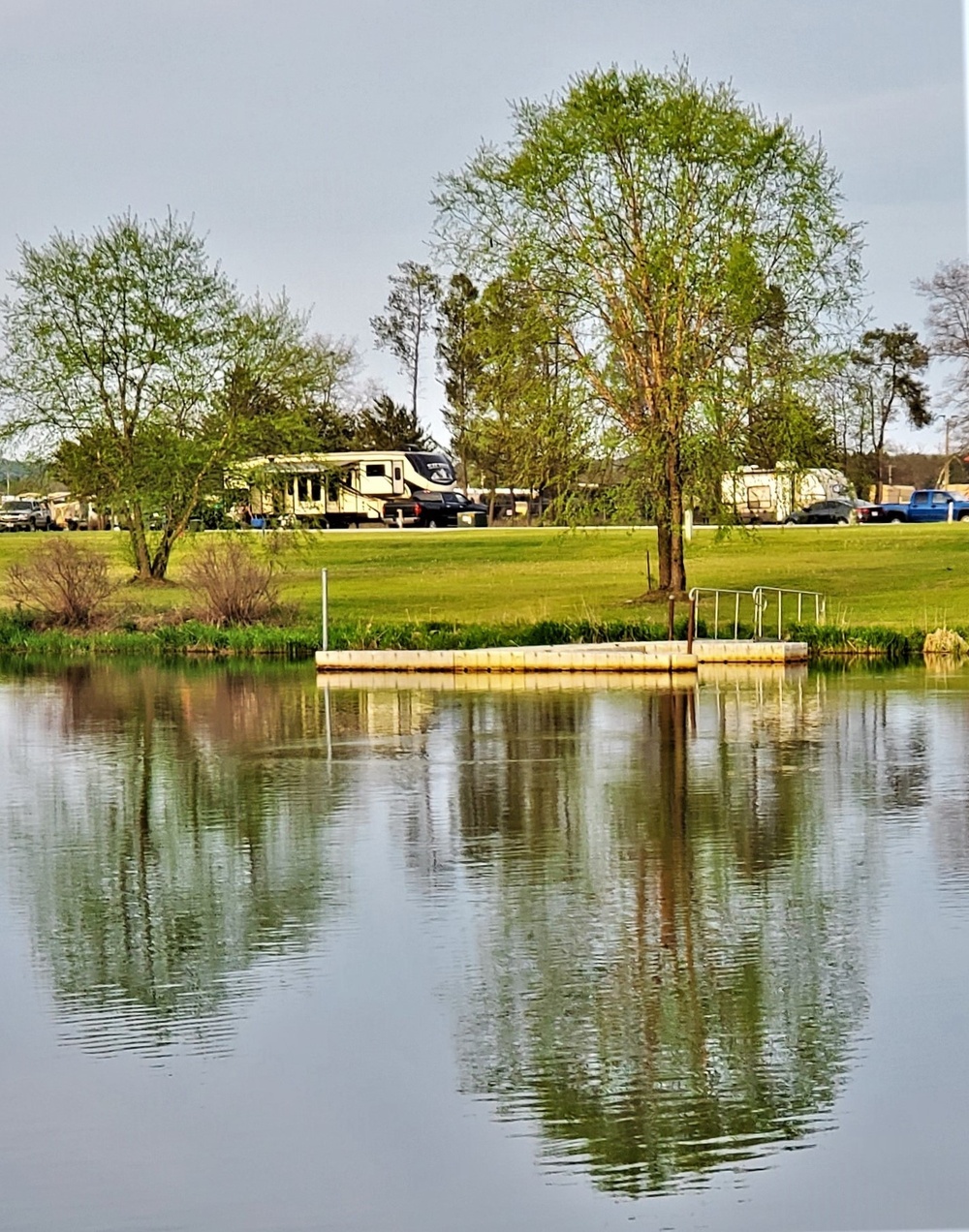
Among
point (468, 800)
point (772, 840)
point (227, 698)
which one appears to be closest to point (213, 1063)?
point (772, 840)

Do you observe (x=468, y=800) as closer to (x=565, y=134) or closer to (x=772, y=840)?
(x=772, y=840)

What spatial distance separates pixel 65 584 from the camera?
107ft

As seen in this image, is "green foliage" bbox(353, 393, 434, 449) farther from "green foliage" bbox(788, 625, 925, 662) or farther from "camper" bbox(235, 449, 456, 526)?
"green foliage" bbox(788, 625, 925, 662)

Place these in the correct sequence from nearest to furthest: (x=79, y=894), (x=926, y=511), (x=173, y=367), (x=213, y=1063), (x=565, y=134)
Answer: (x=213, y=1063), (x=79, y=894), (x=565, y=134), (x=173, y=367), (x=926, y=511)

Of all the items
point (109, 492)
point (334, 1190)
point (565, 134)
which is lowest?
point (334, 1190)

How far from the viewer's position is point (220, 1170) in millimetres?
8070

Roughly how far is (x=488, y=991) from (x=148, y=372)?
1168 inches

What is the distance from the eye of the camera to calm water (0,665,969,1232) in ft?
26.0

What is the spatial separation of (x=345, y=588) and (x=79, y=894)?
89.4 feet

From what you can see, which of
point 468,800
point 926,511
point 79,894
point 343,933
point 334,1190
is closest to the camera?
point 334,1190

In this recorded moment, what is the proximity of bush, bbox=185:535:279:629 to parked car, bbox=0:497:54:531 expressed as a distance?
3555cm

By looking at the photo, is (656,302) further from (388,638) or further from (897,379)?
(897,379)

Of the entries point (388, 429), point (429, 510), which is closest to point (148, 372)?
point (429, 510)

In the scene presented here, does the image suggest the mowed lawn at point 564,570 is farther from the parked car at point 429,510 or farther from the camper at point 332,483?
the parked car at point 429,510
